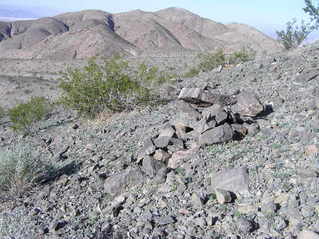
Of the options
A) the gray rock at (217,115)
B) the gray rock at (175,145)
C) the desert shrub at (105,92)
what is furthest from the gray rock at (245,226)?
the desert shrub at (105,92)

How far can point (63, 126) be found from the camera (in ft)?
35.5

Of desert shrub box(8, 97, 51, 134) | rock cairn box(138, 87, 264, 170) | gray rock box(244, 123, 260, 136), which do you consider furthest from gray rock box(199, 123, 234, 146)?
desert shrub box(8, 97, 51, 134)

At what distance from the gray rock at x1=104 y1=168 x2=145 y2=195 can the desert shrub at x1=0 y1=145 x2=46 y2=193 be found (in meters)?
1.44

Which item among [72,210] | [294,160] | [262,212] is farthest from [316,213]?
[72,210]

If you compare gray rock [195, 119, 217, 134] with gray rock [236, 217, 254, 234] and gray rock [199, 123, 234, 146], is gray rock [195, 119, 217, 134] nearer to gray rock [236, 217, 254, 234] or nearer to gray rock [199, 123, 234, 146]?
gray rock [199, 123, 234, 146]

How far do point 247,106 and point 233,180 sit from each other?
2332 millimetres

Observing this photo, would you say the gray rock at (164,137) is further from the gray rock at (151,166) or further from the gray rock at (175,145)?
the gray rock at (151,166)

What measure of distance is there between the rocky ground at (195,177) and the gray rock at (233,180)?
0.01 metres

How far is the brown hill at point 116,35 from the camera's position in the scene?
72500 mm

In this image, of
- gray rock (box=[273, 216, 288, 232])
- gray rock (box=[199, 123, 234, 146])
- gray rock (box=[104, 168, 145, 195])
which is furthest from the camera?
gray rock (box=[199, 123, 234, 146])

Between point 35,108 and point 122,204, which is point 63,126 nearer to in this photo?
point 35,108

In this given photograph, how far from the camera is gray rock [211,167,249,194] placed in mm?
4871

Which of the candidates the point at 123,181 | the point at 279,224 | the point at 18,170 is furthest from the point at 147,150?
the point at 279,224

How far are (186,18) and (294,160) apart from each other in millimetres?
113493
